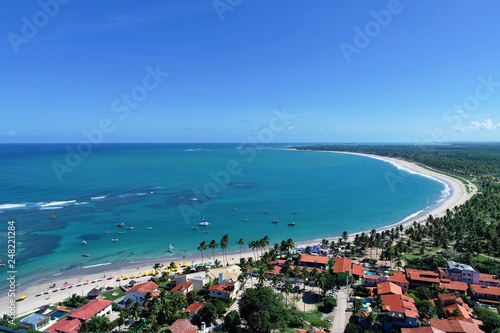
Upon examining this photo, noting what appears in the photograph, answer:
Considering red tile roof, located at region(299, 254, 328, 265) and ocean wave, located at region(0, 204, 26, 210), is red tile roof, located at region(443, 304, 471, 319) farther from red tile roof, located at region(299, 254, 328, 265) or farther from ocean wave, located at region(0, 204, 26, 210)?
ocean wave, located at region(0, 204, 26, 210)

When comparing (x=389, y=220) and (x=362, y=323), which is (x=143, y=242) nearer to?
(x=362, y=323)

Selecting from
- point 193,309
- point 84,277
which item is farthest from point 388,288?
point 84,277

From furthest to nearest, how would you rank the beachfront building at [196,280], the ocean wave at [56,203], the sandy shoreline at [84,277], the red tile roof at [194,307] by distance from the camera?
the ocean wave at [56,203] < the beachfront building at [196,280] < the sandy shoreline at [84,277] < the red tile roof at [194,307]

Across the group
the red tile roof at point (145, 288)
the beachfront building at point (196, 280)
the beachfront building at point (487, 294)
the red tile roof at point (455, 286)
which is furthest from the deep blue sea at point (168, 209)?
the beachfront building at point (487, 294)

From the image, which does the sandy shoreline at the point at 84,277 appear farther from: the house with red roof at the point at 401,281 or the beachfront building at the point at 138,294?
the house with red roof at the point at 401,281

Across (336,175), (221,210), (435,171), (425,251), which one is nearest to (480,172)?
(435,171)

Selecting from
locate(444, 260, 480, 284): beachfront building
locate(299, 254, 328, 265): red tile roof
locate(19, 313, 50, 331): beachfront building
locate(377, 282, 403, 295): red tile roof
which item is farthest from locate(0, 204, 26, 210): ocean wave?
locate(444, 260, 480, 284): beachfront building

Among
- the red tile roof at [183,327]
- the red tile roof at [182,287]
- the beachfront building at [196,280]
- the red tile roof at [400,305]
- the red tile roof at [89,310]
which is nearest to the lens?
the red tile roof at [183,327]
